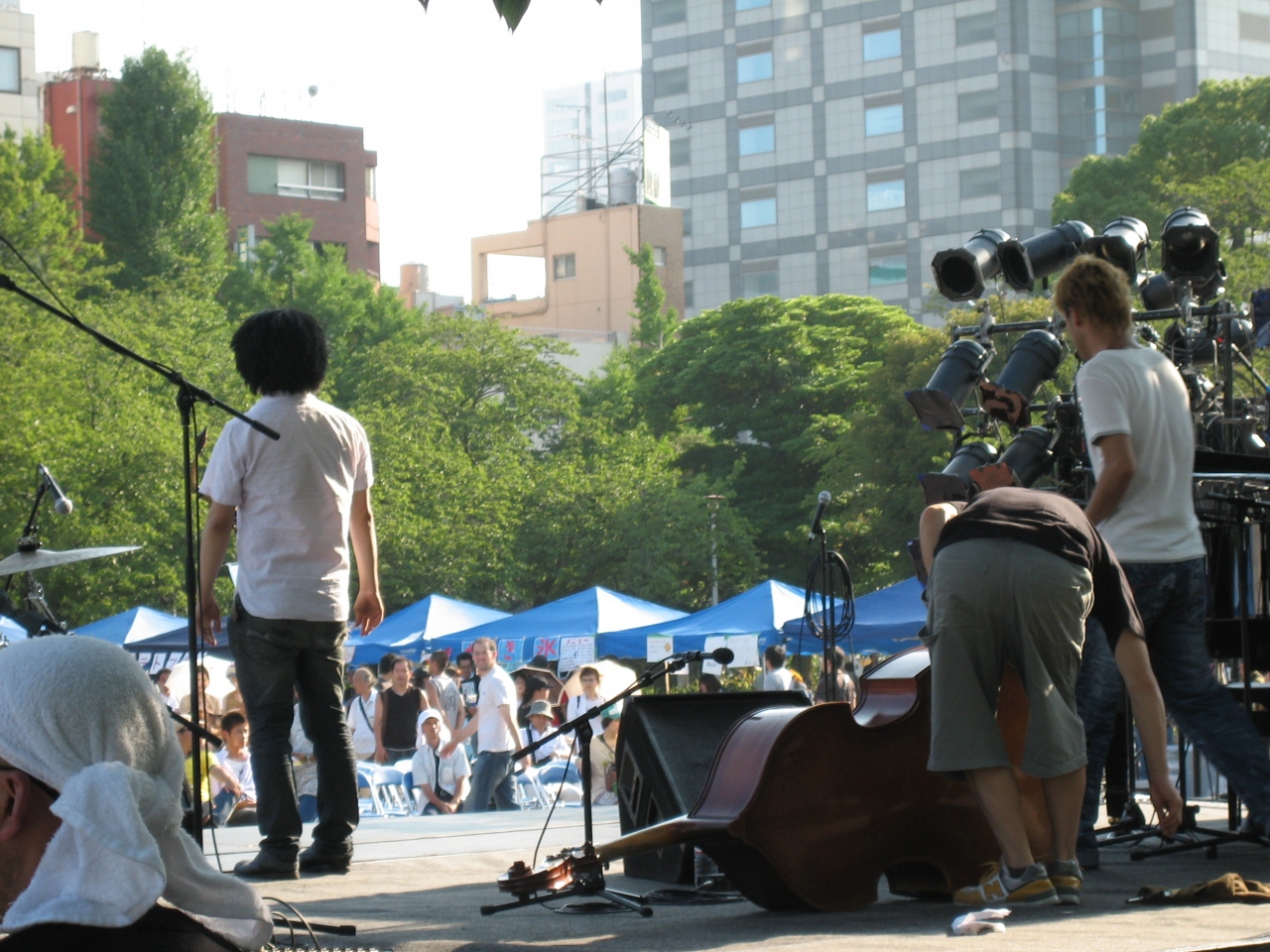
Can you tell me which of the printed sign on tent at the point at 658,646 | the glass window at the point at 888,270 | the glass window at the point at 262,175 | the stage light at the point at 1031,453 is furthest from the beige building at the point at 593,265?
the stage light at the point at 1031,453

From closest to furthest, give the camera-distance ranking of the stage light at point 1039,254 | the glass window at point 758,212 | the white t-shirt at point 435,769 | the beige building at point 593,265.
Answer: the stage light at point 1039,254 < the white t-shirt at point 435,769 < the beige building at point 593,265 < the glass window at point 758,212

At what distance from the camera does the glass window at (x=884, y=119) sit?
99.2 meters

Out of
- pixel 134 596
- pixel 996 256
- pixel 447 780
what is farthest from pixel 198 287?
pixel 996 256

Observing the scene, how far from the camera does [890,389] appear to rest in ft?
157

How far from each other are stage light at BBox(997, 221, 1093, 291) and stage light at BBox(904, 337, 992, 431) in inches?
17.5

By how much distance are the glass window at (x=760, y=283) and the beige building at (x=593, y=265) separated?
593 cm

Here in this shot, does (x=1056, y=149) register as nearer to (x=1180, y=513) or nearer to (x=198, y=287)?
(x=198, y=287)

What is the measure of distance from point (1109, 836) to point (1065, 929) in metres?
2.82

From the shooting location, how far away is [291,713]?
5.62 meters

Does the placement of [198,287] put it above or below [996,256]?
above

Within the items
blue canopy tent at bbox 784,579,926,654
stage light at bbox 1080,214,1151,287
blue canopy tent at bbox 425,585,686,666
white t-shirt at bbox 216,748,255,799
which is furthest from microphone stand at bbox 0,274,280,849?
blue canopy tent at bbox 425,585,686,666

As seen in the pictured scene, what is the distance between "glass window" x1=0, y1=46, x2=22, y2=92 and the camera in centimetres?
7100

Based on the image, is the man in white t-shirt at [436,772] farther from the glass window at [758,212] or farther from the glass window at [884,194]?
the glass window at [758,212]

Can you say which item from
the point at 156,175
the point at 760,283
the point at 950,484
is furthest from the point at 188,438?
the point at 760,283
